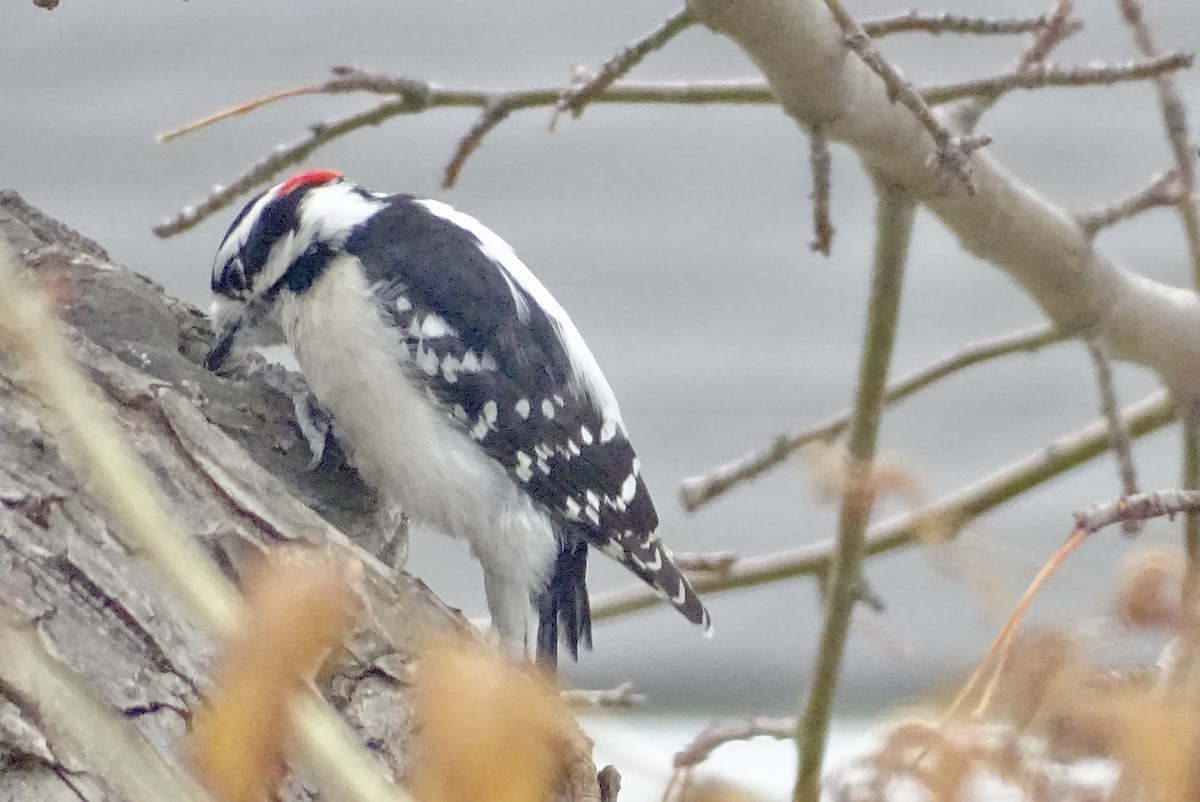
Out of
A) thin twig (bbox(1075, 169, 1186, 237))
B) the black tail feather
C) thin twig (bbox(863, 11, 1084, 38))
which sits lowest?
the black tail feather

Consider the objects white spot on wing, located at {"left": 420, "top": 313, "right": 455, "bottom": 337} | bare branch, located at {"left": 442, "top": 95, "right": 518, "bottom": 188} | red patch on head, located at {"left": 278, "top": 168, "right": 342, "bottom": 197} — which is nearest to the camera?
bare branch, located at {"left": 442, "top": 95, "right": 518, "bottom": 188}

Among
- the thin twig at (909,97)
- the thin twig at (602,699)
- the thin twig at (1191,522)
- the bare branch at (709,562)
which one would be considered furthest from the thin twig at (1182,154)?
the thin twig at (602,699)

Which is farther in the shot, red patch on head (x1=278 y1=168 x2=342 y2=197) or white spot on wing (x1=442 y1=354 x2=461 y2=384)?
red patch on head (x1=278 y1=168 x2=342 y2=197)

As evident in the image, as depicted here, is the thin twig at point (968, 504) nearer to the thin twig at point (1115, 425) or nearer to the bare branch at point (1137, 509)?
the thin twig at point (1115, 425)

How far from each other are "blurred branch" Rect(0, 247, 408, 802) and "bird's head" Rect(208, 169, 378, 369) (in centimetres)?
89

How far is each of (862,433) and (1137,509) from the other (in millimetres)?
427

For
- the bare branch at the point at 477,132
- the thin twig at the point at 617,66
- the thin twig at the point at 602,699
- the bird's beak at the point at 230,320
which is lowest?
the thin twig at the point at 602,699

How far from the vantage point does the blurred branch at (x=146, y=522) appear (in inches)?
12.0

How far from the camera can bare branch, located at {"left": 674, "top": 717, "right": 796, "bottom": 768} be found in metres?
0.82

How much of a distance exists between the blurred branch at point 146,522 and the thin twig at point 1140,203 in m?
0.81

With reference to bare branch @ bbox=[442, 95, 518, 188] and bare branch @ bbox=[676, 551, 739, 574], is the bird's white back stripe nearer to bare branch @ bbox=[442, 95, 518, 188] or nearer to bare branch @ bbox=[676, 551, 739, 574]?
bare branch @ bbox=[676, 551, 739, 574]

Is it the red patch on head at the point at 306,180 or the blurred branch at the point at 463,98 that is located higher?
the blurred branch at the point at 463,98

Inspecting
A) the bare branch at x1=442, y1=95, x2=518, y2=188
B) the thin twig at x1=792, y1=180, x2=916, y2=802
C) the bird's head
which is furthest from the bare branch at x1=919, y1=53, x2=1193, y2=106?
the bird's head

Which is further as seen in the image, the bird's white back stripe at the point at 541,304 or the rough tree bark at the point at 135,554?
the bird's white back stripe at the point at 541,304
